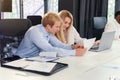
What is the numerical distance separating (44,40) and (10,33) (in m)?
0.41

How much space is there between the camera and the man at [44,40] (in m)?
2.38

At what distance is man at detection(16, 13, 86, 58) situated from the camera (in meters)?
2.38

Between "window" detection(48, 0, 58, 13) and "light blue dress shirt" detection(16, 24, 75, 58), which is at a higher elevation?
"window" detection(48, 0, 58, 13)

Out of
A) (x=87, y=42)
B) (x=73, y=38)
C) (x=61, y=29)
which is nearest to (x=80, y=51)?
(x=87, y=42)

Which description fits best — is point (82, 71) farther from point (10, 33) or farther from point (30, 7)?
point (30, 7)

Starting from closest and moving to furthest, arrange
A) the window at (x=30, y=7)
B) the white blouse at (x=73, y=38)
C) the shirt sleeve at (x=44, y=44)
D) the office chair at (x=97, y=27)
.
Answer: the shirt sleeve at (x=44, y=44) < the white blouse at (x=73, y=38) < the office chair at (x=97, y=27) < the window at (x=30, y=7)

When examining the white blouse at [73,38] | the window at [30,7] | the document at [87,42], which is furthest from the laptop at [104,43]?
the window at [30,7]

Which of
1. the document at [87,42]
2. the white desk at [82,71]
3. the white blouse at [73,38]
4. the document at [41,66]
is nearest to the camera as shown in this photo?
the white desk at [82,71]

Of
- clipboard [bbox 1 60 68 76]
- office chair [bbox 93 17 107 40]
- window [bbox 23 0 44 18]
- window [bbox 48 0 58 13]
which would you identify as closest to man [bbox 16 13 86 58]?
clipboard [bbox 1 60 68 76]

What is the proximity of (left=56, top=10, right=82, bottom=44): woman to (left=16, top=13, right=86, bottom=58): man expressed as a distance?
20 centimetres

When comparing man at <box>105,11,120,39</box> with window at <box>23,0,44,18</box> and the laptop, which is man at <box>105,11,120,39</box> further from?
window at <box>23,0,44,18</box>

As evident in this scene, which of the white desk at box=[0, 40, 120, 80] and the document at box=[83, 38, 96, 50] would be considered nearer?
the white desk at box=[0, 40, 120, 80]

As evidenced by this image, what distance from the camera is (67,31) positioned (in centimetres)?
322

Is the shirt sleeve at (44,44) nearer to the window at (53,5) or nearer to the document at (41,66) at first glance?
the document at (41,66)
